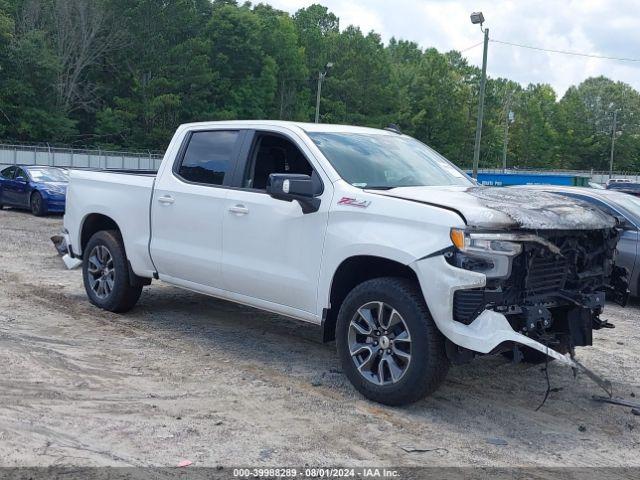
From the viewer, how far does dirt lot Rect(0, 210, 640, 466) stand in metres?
4.39

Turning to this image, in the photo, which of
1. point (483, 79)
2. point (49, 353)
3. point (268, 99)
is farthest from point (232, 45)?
point (49, 353)

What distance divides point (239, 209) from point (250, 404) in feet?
5.83

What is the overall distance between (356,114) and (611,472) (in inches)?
2838

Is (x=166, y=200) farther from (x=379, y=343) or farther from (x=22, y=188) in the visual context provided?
Result: (x=22, y=188)

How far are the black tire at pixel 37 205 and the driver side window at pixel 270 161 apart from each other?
13.9m

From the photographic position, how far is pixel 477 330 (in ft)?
15.6

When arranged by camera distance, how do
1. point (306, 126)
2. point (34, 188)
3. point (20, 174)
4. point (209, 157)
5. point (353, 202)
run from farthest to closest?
point (20, 174) → point (34, 188) → point (209, 157) → point (306, 126) → point (353, 202)

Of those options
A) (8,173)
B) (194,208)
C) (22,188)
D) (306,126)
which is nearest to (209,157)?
(194,208)

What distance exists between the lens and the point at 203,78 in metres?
63.5

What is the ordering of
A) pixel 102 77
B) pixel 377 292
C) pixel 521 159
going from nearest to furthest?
pixel 377 292 → pixel 102 77 → pixel 521 159

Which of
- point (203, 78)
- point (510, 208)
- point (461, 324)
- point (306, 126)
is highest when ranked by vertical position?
point (203, 78)

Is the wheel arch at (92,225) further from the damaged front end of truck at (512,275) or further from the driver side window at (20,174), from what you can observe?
the driver side window at (20,174)

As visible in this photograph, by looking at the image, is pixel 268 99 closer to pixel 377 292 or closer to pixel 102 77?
pixel 102 77

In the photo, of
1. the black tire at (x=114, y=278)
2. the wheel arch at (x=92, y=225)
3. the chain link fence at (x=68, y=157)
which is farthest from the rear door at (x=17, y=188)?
the black tire at (x=114, y=278)
